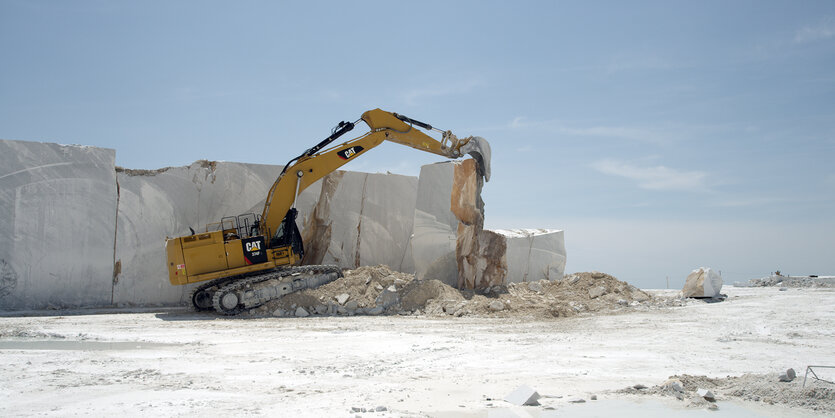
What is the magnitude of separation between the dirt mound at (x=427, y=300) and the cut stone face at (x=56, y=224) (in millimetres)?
4082

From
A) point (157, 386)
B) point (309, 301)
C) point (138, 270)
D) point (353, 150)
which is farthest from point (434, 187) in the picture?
point (157, 386)

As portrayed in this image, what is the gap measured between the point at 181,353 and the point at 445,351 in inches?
122

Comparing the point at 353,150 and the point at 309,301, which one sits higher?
the point at 353,150

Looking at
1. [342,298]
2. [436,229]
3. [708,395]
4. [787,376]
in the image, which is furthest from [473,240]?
[708,395]

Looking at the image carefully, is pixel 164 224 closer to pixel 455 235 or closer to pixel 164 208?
pixel 164 208

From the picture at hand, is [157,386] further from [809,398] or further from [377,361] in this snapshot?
[809,398]

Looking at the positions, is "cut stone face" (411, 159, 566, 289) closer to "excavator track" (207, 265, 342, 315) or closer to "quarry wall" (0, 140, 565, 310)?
"quarry wall" (0, 140, 565, 310)

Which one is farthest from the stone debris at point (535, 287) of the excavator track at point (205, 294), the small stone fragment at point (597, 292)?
the excavator track at point (205, 294)

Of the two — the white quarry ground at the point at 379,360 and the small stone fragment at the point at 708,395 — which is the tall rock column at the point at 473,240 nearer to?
the white quarry ground at the point at 379,360

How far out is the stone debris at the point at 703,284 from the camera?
534 inches

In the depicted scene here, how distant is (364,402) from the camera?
14.2 ft

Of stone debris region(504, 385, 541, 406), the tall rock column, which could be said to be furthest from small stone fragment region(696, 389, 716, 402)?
the tall rock column

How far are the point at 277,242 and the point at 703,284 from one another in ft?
32.4

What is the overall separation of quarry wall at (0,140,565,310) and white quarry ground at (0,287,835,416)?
6.62 feet
